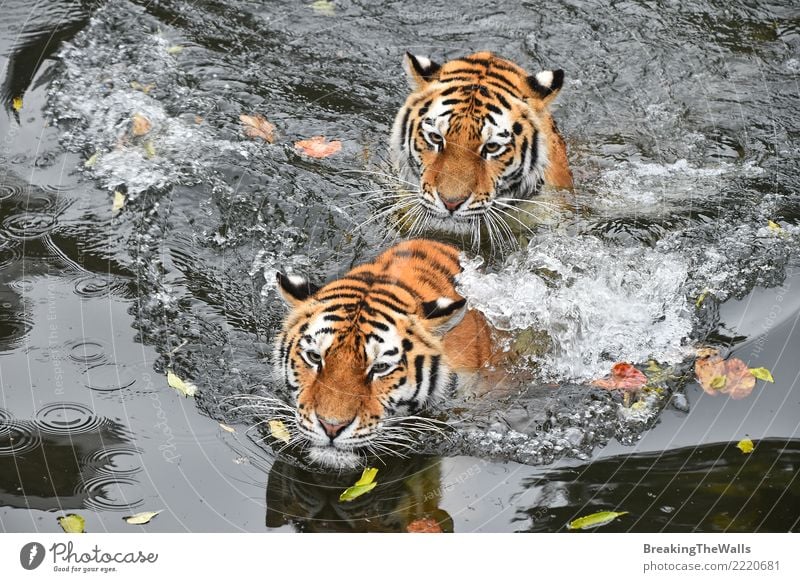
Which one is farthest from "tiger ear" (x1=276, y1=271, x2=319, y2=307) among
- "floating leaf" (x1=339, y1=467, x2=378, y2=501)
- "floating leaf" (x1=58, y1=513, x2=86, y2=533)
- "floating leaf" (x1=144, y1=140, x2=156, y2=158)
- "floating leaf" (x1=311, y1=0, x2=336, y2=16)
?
"floating leaf" (x1=311, y1=0, x2=336, y2=16)

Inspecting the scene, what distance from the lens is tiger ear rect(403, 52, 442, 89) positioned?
14.0 feet

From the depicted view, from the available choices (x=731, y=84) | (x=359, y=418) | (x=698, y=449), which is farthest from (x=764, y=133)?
(x=359, y=418)

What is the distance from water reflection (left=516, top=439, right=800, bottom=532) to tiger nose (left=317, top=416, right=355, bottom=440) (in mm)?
616

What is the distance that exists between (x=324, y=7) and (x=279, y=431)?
10.8 feet

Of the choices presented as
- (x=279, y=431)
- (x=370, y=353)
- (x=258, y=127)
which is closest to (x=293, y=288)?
(x=370, y=353)

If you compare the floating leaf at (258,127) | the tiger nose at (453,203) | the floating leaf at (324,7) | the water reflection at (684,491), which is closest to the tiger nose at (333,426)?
the water reflection at (684,491)

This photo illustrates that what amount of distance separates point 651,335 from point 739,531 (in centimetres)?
102

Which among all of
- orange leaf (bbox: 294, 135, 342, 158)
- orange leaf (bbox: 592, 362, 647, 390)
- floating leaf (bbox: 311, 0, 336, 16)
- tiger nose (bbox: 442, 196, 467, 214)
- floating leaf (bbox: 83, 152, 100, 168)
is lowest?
orange leaf (bbox: 592, 362, 647, 390)

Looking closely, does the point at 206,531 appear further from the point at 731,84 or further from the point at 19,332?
the point at 731,84

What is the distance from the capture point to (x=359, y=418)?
2.95 metres

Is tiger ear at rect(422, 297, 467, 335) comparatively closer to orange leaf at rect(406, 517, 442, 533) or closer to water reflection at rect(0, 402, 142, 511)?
orange leaf at rect(406, 517, 442, 533)

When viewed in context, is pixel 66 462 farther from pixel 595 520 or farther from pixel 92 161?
pixel 92 161

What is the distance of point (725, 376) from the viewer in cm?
351

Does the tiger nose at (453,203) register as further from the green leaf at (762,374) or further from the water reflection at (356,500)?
the green leaf at (762,374)
